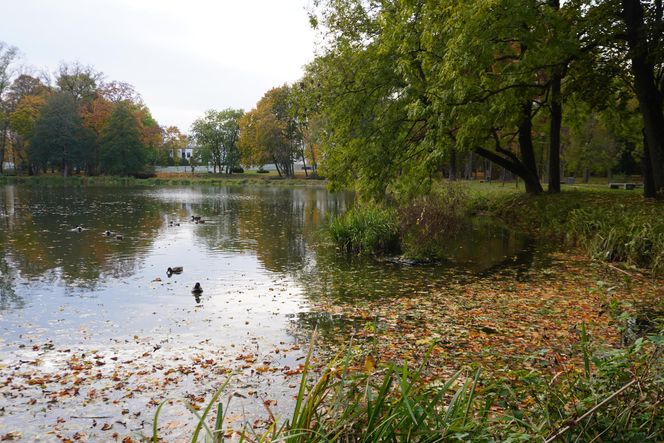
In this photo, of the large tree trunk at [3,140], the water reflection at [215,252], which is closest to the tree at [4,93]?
the large tree trunk at [3,140]

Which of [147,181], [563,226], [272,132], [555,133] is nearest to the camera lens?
[563,226]

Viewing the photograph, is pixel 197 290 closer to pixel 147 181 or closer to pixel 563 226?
pixel 563 226

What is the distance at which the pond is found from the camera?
5.45m

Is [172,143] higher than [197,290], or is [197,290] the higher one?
[172,143]

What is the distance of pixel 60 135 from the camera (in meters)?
59.6

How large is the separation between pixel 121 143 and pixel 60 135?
6591 millimetres

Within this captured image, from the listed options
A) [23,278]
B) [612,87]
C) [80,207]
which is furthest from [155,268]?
[80,207]

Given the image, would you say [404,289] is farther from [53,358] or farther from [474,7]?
[474,7]

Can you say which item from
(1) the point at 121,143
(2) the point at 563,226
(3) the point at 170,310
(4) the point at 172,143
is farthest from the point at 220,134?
(3) the point at 170,310

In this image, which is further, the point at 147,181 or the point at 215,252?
the point at 147,181

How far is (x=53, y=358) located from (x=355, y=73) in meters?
15.5

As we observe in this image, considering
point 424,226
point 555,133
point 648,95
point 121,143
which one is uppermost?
point 121,143

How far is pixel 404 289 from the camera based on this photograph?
10297 millimetres

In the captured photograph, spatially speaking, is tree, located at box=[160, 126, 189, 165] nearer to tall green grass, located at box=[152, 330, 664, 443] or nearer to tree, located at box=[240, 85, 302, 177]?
tree, located at box=[240, 85, 302, 177]
